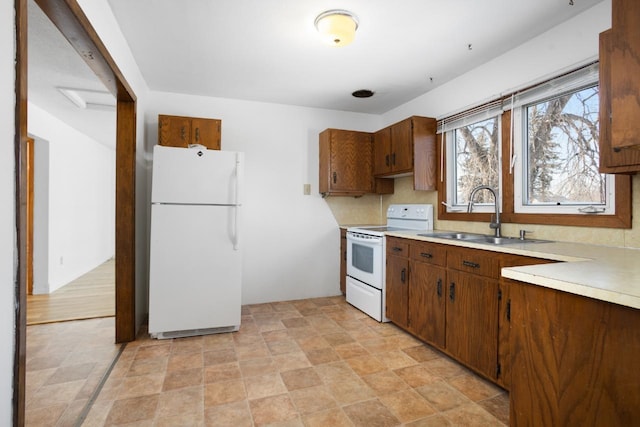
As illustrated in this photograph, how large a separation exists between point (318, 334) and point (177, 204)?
1.59 m

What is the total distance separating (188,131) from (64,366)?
2.08m

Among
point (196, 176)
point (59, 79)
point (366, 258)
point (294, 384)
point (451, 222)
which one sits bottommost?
point (294, 384)

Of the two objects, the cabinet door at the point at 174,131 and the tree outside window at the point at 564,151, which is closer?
the tree outside window at the point at 564,151

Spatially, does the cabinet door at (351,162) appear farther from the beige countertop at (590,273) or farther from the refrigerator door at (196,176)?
the beige countertop at (590,273)

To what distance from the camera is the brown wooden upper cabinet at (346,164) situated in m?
3.58

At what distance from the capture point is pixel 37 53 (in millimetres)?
2406

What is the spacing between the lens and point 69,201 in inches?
182

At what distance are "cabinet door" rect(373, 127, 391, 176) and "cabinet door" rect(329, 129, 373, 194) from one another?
7 cm

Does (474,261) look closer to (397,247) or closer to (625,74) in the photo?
(397,247)

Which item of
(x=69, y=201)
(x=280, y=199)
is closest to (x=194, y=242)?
(x=280, y=199)

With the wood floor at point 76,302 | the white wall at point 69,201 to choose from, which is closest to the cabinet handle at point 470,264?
the wood floor at point 76,302

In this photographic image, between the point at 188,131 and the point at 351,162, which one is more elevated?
the point at 188,131

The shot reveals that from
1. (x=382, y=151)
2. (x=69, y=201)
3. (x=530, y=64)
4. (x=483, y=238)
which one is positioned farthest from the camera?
(x=69, y=201)

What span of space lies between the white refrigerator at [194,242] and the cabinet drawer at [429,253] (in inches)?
57.3
